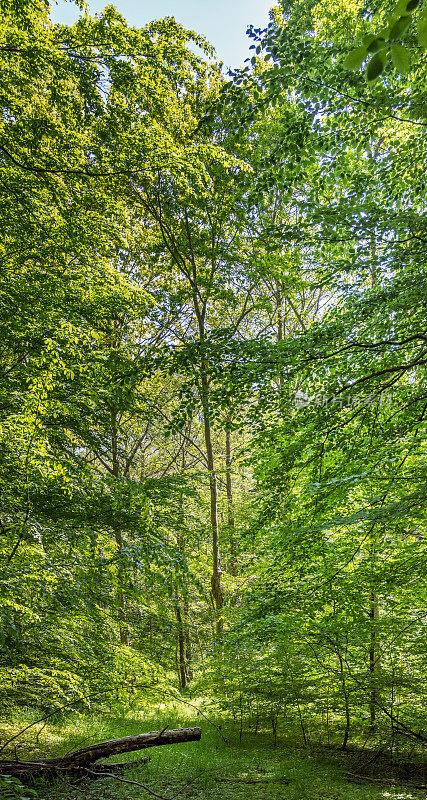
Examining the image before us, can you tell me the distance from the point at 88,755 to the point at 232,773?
227 cm

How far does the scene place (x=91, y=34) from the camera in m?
5.32

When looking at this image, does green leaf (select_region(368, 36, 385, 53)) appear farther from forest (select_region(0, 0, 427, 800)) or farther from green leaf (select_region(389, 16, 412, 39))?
forest (select_region(0, 0, 427, 800))

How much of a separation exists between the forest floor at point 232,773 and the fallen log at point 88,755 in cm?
14

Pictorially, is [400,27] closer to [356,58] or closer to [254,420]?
[356,58]

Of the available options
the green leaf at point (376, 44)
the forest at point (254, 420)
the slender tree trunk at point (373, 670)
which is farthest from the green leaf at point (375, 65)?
the slender tree trunk at point (373, 670)

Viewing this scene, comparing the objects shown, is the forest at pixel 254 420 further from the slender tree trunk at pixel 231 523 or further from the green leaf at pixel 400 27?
the slender tree trunk at pixel 231 523

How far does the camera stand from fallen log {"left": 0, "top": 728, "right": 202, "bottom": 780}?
3.57 m

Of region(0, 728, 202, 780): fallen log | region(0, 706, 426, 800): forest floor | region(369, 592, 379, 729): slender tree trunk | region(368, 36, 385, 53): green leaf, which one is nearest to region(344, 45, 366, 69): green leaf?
region(368, 36, 385, 53): green leaf

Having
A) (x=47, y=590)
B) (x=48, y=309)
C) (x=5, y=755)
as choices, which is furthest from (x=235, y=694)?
(x=48, y=309)

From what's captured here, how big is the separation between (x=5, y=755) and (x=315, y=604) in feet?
14.1

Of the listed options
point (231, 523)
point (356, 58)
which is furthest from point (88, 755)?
point (231, 523)

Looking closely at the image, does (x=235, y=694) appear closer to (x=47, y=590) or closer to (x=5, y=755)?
(x=5, y=755)

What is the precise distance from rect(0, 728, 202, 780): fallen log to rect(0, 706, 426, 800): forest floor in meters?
0.14

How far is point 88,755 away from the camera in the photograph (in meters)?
4.02
